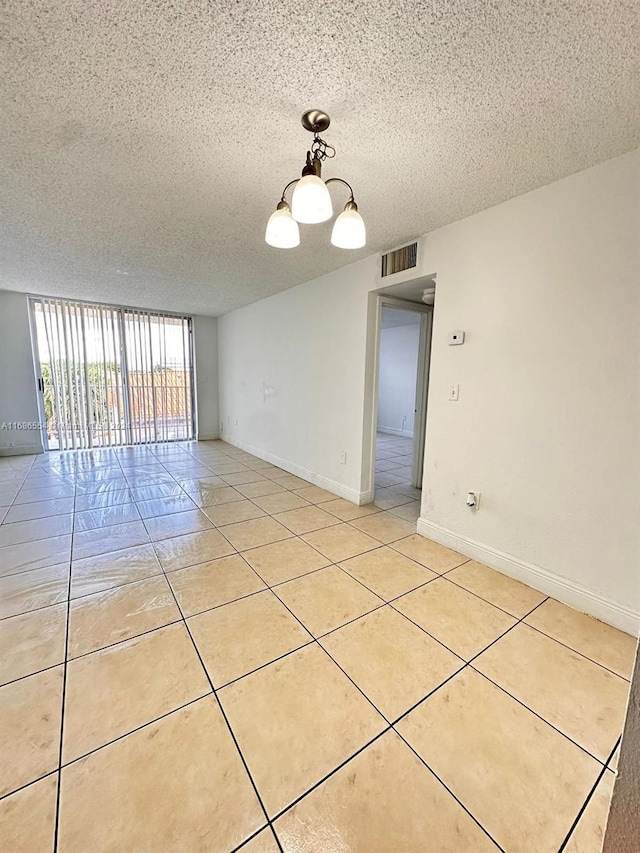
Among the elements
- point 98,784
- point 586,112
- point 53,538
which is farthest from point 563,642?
point 53,538

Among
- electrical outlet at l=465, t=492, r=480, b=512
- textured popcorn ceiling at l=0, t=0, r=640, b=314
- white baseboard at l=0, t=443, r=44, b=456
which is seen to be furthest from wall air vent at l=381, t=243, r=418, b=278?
white baseboard at l=0, t=443, r=44, b=456

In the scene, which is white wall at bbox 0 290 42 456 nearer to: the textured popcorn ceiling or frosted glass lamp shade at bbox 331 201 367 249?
the textured popcorn ceiling

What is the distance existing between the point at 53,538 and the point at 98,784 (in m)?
2.05

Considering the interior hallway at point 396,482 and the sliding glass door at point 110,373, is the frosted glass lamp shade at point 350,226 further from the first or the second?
the sliding glass door at point 110,373

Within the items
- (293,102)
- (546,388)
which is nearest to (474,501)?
(546,388)

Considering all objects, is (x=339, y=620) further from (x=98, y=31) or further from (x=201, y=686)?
(x=98, y=31)

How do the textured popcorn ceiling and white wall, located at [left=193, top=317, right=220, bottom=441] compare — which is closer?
the textured popcorn ceiling

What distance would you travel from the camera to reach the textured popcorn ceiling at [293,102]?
1.09 metres

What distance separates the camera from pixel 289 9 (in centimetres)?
105

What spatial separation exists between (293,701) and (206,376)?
5873 mm

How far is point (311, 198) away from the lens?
1392 mm

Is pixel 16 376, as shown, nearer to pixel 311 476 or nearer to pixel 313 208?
pixel 311 476

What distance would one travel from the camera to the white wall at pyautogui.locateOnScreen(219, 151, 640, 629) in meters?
1.74

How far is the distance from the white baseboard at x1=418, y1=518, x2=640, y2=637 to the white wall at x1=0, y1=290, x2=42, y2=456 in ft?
19.1
